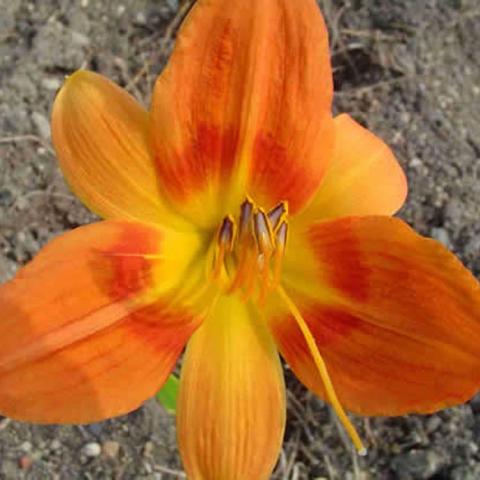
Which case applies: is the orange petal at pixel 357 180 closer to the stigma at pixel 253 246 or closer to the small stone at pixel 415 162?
the stigma at pixel 253 246

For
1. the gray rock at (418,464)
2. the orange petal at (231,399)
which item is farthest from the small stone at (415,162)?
the orange petal at (231,399)

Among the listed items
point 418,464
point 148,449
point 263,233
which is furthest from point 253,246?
point 418,464

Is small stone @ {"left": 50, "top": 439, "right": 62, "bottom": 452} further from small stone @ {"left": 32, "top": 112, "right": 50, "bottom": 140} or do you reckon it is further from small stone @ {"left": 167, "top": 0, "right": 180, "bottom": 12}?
small stone @ {"left": 167, "top": 0, "right": 180, "bottom": 12}

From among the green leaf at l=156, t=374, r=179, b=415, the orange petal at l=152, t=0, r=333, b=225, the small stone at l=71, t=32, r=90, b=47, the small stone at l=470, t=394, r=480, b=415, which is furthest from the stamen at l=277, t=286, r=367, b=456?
the small stone at l=71, t=32, r=90, b=47

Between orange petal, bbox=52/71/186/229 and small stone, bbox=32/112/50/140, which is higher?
orange petal, bbox=52/71/186/229

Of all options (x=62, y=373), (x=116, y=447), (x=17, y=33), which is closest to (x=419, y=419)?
(x=116, y=447)

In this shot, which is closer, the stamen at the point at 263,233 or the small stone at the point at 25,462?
the stamen at the point at 263,233
